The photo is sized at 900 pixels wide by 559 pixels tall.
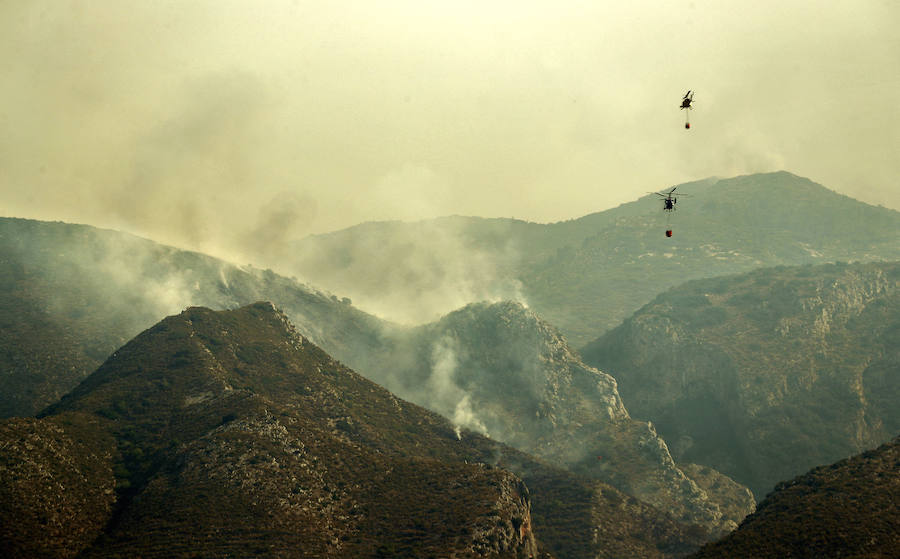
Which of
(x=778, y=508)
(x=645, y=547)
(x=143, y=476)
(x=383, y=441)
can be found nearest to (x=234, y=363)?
(x=383, y=441)

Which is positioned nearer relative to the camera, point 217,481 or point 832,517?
point 832,517

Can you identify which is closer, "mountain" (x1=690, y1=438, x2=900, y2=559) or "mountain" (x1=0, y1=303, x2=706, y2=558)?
"mountain" (x1=690, y1=438, x2=900, y2=559)

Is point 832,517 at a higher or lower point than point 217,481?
higher

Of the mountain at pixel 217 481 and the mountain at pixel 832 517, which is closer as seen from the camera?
the mountain at pixel 832 517

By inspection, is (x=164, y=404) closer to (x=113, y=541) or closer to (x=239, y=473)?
(x=239, y=473)
